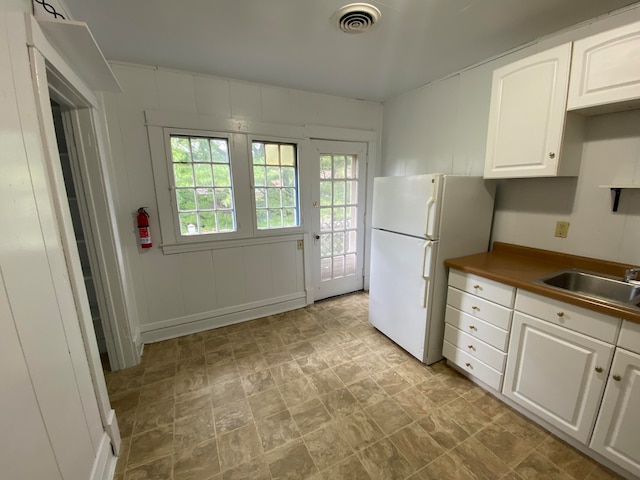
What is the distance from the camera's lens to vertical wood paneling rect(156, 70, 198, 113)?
223 centimetres

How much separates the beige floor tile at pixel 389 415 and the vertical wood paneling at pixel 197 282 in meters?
1.81

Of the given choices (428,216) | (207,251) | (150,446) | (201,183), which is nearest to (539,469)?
(428,216)

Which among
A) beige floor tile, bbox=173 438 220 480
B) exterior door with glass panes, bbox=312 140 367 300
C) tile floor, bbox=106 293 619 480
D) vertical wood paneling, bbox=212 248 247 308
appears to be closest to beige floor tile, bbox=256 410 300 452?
tile floor, bbox=106 293 619 480

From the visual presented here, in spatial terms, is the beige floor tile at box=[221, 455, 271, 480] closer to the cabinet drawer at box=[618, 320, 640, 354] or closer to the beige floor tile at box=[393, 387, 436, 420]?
the beige floor tile at box=[393, 387, 436, 420]

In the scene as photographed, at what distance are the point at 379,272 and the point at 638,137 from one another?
6.00 ft

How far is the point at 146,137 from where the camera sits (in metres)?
2.24

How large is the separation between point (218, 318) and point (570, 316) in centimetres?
278

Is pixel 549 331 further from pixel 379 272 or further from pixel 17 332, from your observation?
pixel 17 332

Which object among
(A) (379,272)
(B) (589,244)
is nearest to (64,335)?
(A) (379,272)

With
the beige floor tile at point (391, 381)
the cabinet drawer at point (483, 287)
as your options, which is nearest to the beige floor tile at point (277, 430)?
the beige floor tile at point (391, 381)

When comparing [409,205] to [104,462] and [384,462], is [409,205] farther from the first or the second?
[104,462]

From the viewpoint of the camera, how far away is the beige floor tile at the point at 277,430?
154cm

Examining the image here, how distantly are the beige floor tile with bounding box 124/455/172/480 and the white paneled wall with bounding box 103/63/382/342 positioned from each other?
1320 millimetres

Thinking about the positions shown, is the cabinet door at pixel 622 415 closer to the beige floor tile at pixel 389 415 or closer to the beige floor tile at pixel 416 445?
the beige floor tile at pixel 416 445
